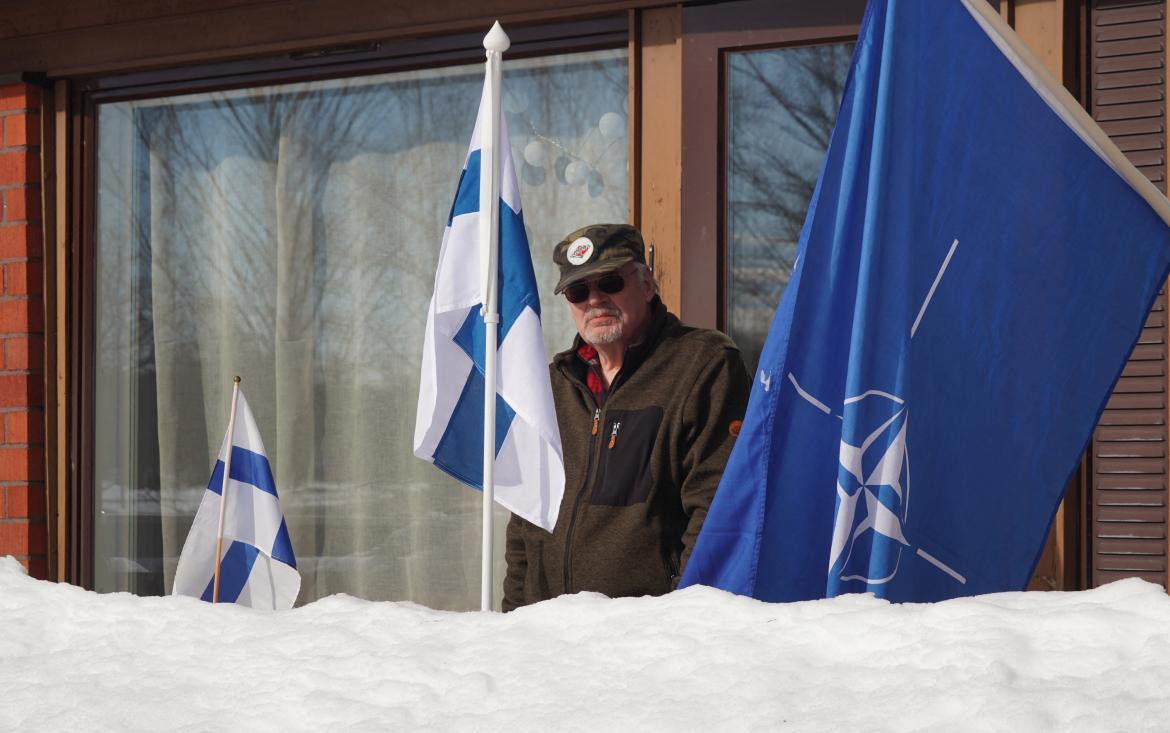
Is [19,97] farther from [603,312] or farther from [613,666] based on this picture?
[613,666]

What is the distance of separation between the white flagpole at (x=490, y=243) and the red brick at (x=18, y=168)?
3.22m

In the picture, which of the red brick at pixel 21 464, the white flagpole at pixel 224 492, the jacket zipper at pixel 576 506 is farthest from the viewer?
the red brick at pixel 21 464

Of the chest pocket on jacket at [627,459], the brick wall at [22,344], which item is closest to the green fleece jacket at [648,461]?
the chest pocket on jacket at [627,459]

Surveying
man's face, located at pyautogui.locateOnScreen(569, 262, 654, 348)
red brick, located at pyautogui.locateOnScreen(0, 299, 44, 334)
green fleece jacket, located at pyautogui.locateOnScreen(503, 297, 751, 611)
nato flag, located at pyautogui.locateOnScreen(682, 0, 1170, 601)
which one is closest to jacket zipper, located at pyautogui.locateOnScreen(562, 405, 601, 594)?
green fleece jacket, located at pyautogui.locateOnScreen(503, 297, 751, 611)

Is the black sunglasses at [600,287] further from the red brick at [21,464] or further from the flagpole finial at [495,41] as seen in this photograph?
the red brick at [21,464]

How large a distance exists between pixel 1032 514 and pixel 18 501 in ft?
14.1

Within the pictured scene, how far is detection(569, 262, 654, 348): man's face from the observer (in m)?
3.68

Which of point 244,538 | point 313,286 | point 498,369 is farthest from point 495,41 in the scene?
point 313,286

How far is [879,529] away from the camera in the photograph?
7.41ft

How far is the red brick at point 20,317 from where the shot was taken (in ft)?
18.0

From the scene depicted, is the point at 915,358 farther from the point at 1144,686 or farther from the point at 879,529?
the point at 1144,686

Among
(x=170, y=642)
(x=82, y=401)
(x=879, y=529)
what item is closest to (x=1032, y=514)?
(x=879, y=529)

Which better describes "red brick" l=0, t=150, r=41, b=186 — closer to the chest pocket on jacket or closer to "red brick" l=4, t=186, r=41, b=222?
"red brick" l=4, t=186, r=41, b=222

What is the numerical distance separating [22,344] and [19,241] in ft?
1.35
